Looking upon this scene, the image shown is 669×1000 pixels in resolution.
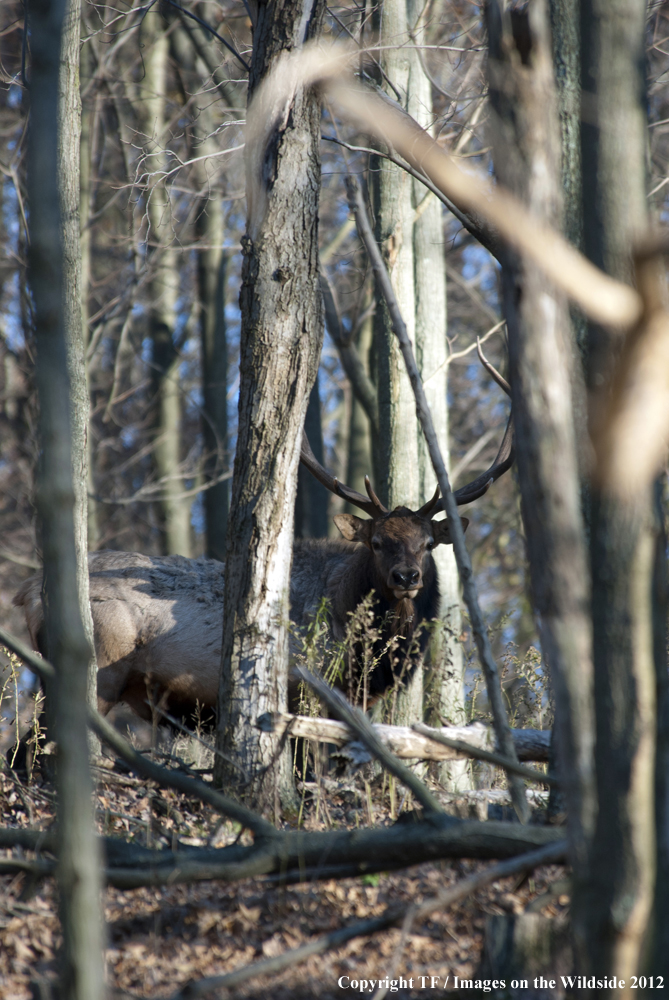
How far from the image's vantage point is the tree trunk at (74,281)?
18.1ft

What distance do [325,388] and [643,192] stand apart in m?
17.0

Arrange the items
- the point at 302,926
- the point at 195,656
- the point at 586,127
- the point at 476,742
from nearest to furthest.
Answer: the point at 586,127 → the point at 302,926 → the point at 476,742 → the point at 195,656

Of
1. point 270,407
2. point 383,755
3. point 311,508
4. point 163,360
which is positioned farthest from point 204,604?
point 163,360

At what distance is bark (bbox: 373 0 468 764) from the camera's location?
8.11 metres

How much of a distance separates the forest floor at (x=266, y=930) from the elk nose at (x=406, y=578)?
122 inches

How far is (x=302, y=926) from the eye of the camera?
140 inches

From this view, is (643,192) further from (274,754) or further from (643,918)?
(274,754)

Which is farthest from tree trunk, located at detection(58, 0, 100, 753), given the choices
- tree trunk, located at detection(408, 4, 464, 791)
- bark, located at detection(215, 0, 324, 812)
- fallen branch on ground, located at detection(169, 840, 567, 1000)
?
tree trunk, located at detection(408, 4, 464, 791)

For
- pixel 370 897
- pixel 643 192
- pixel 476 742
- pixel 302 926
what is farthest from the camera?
pixel 476 742

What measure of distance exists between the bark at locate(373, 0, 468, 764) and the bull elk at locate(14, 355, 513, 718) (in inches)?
15.6

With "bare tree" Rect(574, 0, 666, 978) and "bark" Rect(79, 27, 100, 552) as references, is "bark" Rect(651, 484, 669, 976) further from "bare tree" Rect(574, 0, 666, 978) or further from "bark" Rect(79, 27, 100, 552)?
"bark" Rect(79, 27, 100, 552)

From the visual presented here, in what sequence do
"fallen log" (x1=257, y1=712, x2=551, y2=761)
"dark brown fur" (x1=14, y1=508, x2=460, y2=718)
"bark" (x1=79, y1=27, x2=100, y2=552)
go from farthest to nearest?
"bark" (x1=79, y1=27, x2=100, y2=552) → "dark brown fur" (x1=14, y1=508, x2=460, y2=718) → "fallen log" (x1=257, y1=712, x2=551, y2=761)

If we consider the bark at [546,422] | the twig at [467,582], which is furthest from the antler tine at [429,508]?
the bark at [546,422]

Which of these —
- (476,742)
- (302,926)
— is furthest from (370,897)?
(476,742)
